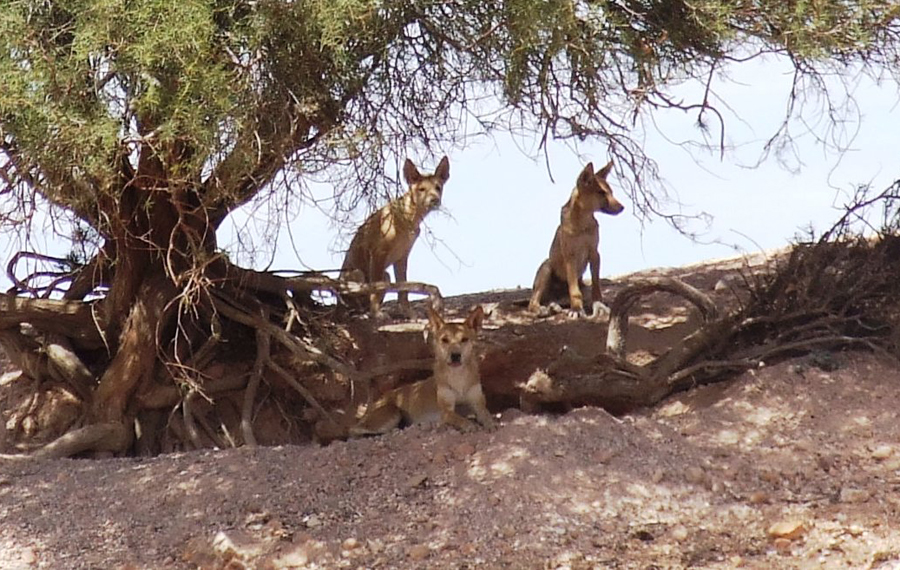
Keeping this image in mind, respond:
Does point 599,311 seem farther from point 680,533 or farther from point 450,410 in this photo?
point 680,533

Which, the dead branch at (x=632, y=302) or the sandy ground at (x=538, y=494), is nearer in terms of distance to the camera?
the sandy ground at (x=538, y=494)

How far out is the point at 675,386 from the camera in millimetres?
10328

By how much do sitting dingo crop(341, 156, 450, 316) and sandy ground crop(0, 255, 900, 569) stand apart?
2949 millimetres

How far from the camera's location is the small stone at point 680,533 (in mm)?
7656

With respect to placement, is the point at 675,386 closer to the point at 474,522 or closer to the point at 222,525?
the point at 474,522

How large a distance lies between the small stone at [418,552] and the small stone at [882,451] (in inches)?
124

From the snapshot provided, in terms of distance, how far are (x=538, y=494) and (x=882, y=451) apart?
2.42 meters

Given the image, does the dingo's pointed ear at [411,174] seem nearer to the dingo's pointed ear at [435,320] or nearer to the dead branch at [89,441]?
the dingo's pointed ear at [435,320]

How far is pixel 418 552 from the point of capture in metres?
7.73

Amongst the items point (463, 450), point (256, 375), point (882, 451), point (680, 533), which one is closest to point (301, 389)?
point (256, 375)

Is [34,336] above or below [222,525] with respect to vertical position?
above

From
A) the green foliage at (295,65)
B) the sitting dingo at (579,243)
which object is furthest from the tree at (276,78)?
the sitting dingo at (579,243)

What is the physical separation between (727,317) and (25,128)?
557 centimetres

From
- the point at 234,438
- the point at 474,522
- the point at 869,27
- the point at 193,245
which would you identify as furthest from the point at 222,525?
the point at 869,27
